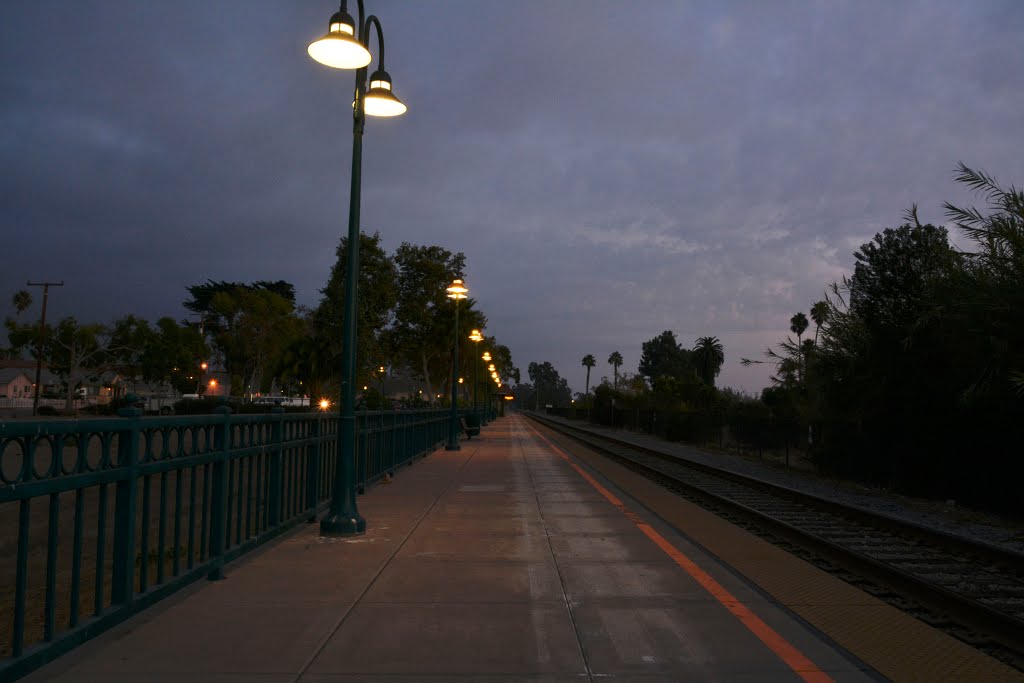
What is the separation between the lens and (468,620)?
5.59m

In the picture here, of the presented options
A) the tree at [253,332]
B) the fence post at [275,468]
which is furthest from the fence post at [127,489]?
the tree at [253,332]

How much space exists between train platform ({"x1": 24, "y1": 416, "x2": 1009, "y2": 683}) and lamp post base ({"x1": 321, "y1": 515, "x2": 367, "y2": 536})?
17 cm

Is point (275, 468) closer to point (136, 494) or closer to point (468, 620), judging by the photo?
point (136, 494)

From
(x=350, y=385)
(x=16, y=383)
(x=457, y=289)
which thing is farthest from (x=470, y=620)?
(x=16, y=383)

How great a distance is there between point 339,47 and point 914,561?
27.8ft

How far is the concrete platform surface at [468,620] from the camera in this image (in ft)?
15.0

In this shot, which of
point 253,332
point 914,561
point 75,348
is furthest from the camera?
point 253,332

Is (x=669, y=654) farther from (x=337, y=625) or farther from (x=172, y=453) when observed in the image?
(x=172, y=453)

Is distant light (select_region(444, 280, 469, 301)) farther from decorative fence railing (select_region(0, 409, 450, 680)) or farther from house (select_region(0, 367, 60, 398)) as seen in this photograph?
house (select_region(0, 367, 60, 398))

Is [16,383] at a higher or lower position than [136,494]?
higher

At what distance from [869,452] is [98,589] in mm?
19005

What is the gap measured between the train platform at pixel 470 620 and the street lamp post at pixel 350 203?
43cm

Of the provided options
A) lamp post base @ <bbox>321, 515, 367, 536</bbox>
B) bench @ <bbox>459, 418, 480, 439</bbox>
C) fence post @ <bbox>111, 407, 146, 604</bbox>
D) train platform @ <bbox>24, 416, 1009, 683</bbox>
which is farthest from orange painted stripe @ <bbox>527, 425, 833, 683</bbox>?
bench @ <bbox>459, 418, 480, 439</bbox>

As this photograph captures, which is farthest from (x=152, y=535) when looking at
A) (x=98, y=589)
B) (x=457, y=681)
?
(x=457, y=681)
